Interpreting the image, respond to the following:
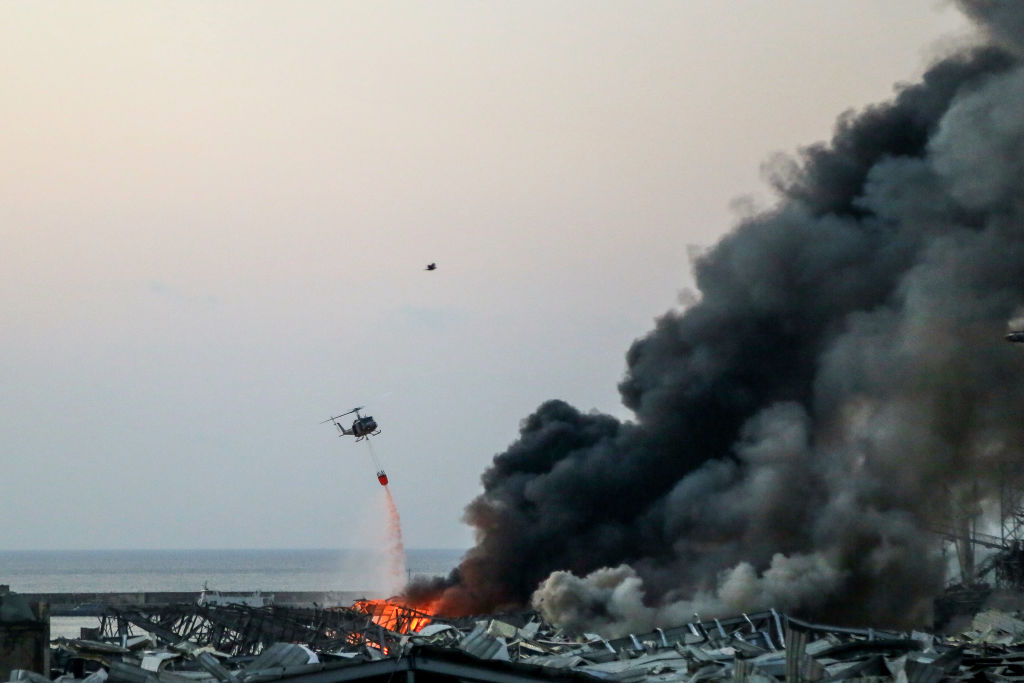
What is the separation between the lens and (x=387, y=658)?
26359mm

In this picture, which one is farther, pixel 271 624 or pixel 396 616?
pixel 396 616

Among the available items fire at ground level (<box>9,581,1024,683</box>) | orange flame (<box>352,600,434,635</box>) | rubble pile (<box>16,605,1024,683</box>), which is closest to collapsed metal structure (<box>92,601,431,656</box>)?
orange flame (<box>352,600,434,635</box>)

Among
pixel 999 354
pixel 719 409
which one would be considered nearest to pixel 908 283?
pixel 999 354

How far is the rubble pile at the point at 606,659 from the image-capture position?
87.0 feet

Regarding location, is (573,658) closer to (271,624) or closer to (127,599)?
(271,624)

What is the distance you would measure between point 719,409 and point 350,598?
6521 cm

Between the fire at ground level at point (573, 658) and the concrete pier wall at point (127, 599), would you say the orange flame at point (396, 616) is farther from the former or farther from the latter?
the fire at ground level at point (573, 658)

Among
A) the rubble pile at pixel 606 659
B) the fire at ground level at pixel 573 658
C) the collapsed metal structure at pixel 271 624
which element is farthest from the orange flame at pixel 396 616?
the rubble pile at pixel 606 659

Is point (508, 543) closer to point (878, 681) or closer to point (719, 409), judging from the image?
point (719, 409)

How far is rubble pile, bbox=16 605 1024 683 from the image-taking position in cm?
2653

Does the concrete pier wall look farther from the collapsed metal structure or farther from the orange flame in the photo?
the orange flame

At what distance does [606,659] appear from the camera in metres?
39.6

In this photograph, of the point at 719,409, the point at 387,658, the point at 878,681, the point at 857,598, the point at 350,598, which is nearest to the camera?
the point at 387,658

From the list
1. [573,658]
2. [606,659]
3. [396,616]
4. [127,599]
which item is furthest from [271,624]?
[127,599]
